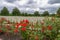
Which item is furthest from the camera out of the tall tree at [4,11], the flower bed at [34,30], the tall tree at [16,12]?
the tall tree at [4,11]

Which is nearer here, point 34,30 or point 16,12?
point 34,30

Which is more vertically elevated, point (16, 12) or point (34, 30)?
point (16, 12)

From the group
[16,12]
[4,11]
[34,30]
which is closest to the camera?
[34,30]

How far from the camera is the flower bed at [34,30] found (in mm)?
5672

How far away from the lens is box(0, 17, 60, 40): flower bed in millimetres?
5672

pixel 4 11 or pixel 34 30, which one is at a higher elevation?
pixel 4 11

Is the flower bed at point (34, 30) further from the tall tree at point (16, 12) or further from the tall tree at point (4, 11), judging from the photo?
the tall tree at point (4, 11)

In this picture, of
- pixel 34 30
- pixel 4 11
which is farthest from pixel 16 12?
pixel 34 30

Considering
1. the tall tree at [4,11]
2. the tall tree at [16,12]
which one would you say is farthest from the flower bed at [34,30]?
the tall tree at [4,11]

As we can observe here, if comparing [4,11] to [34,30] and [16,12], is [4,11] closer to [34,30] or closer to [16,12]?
[16,12]

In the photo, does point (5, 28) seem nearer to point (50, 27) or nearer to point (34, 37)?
point (34, 37)

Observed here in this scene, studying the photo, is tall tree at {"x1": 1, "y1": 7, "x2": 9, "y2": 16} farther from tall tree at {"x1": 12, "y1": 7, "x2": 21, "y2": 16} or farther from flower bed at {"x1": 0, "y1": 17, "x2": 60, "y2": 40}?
flower bed at {"x1": 0, "y1": 17, "x2": 60, "y2": 40}

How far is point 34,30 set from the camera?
5.81m

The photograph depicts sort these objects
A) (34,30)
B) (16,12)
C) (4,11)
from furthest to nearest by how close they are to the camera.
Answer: (4,11) < (16,12) < (34,30)
